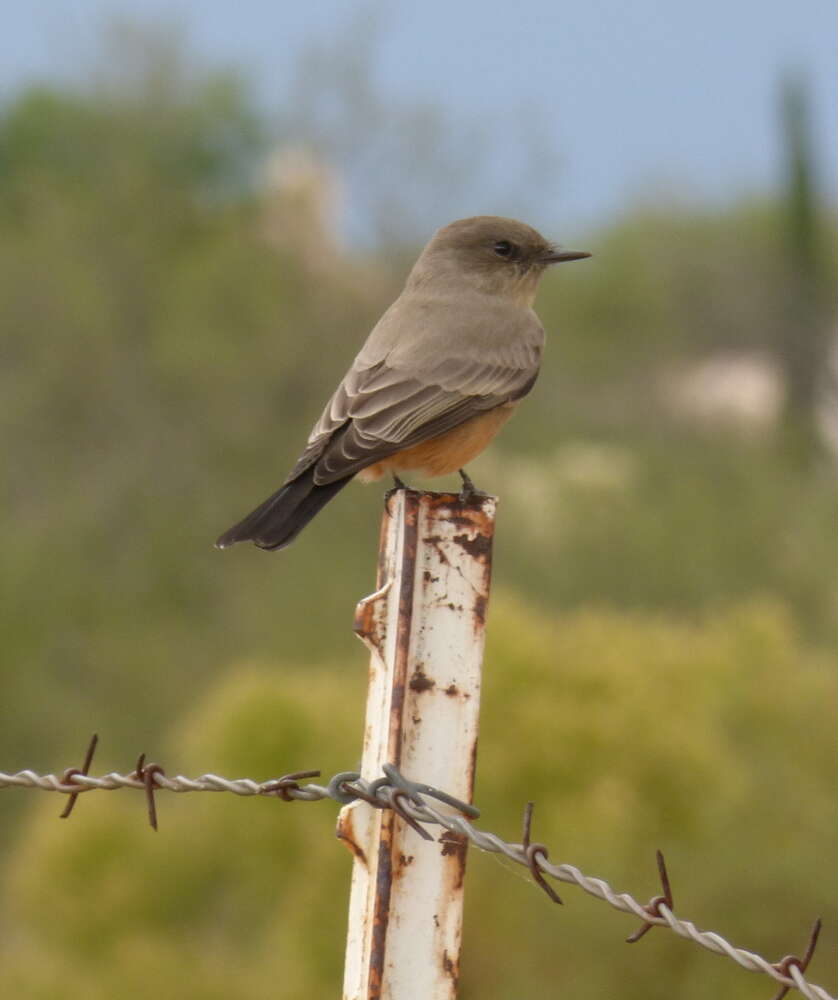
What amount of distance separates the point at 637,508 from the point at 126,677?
6.76m

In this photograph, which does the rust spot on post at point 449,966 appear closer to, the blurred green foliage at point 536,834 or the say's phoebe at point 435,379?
the say's phoebe at point 435,379

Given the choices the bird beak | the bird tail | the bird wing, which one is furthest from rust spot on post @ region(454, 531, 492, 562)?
the bird beak

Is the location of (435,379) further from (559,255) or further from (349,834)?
(349,834)

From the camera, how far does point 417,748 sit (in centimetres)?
309

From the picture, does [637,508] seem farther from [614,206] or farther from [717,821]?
[614,206]

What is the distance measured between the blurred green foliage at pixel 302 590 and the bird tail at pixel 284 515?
3.72 metres

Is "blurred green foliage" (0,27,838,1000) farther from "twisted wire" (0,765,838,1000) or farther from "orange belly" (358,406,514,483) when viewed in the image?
"twisted wire" (0,765,838,1000)

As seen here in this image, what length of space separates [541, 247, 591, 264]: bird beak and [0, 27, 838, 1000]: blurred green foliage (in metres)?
3.04

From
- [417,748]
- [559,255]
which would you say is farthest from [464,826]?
[559,255]

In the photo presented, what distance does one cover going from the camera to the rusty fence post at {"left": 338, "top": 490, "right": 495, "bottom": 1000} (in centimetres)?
304

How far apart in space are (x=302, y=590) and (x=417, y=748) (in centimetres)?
1932

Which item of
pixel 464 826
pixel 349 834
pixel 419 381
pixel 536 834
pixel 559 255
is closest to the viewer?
pixel 464 826

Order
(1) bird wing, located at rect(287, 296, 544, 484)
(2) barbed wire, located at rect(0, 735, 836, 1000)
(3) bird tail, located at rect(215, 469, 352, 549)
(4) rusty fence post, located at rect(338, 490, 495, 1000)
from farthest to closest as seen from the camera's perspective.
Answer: (1) bird wing, located at rect(287, 296, 544, 484), (3) bird tail, located at rect(215, 469, 352, 549), (4) rusty fence post, located at rect(338, 490, 495, 1000), (2) barbed wire, located at rect(0, 735, 836, 1000)

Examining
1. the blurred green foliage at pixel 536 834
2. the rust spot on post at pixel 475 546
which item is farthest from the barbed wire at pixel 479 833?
the blurred green foliage at pixel 536 834
